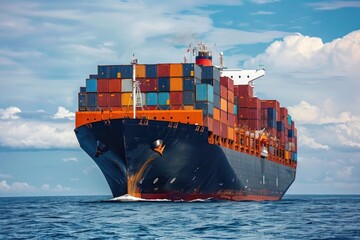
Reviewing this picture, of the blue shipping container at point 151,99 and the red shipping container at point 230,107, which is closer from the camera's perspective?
the blue shipping container at point 151,99

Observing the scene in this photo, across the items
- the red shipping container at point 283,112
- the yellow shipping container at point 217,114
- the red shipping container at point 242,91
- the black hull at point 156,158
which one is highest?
the red shipping container at point 242,91

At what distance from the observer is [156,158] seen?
61.8 m

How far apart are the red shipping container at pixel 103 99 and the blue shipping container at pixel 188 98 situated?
707cm

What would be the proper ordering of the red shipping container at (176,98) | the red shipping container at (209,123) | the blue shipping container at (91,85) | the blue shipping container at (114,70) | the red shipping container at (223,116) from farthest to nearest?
the red shipping container at (223,116) < the blue shipping container at (114,70) < the blue shipping container at (91,85) < the red shipping container at (176,98) < the red shipping container at (209,123)

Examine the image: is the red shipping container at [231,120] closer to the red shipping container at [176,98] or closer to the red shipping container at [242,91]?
the red shipping container at [176,98]

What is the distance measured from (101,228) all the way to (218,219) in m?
8.99

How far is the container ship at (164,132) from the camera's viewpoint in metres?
61.5

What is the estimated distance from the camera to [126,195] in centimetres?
6334

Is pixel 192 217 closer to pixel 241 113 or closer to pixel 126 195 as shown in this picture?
pixel 126 195

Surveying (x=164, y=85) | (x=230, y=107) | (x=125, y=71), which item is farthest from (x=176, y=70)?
(x=230, y=107)

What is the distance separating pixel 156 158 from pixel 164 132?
2.24m

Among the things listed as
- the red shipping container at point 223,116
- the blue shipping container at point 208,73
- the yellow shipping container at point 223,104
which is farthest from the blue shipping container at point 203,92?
the yellow shipping container at point 223,104

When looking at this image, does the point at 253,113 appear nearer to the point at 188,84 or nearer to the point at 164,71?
the point at 188,84

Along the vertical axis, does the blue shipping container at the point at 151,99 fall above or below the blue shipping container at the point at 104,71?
below
